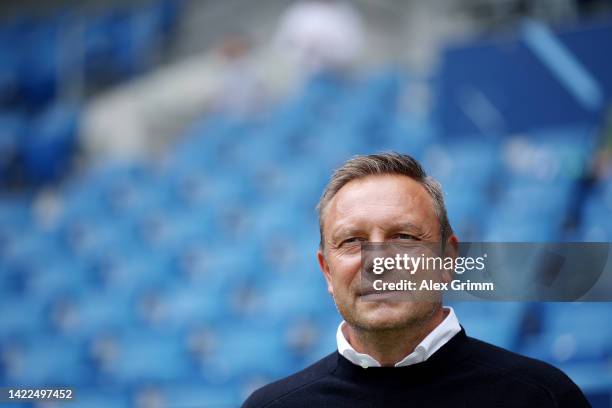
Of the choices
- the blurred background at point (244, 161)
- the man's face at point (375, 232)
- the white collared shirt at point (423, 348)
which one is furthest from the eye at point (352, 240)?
the blurred background at point (244, 161)

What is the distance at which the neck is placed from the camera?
1.00 meters

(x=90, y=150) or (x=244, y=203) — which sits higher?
(x=90, y=150)

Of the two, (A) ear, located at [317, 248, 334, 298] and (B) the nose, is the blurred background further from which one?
(B) the nose

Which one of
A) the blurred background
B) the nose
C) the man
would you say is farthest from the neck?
the blurred background

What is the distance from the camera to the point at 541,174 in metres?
3.53

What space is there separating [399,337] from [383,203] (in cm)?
16

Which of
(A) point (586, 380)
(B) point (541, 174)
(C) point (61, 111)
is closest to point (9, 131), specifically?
(C) point (61, 111)

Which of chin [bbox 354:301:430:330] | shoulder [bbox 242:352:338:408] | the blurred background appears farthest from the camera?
the blurred background

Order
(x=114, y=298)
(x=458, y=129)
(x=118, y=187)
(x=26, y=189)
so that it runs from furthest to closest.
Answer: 1. (x=26, y=189)
2. (x=118, y=187)
3. (x=114, y=298)
4. (x=458, y=129)

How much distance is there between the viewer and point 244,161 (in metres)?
5.05

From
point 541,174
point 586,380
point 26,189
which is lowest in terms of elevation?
point 586,380

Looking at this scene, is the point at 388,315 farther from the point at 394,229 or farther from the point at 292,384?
the point at 292,384

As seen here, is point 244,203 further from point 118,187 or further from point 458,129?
point 458,129

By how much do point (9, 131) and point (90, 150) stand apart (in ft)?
1.85
